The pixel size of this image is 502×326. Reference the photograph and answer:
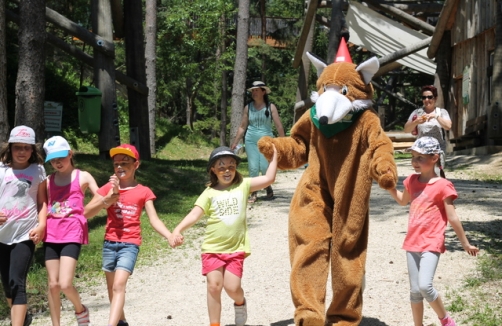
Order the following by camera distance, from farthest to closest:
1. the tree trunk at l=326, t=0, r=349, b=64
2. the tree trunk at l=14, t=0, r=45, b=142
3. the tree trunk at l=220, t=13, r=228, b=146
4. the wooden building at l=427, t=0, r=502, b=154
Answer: the tree trunk at l=220, t=13, r=228, b=146 < the tree trunk at l=326, t=0, r=349, b=64 < the wooden building at l=427, t=0, r=502, b=154 < the tree trunk at l=14, t=0, r=45, b=142

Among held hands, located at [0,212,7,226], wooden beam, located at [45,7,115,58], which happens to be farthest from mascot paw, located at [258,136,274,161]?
wooden beam, located at [45,7,115,58]

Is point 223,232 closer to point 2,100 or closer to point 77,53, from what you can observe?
point 2,100

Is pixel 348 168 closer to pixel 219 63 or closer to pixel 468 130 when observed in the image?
pixel 468 130

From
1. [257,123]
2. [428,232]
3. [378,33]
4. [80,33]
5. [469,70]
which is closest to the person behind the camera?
[428,232]

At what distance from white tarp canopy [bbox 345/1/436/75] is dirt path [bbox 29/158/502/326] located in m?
11.6

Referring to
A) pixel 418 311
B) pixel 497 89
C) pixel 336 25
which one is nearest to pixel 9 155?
pixel 418 311

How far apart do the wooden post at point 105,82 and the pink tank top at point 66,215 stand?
29.7 ft

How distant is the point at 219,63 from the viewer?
32.1 metres

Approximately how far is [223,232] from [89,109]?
9.43 m

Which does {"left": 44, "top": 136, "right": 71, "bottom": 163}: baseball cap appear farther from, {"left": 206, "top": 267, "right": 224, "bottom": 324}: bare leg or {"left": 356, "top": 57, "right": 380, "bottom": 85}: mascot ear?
{"left": 356, "top": 57, "right": 380, "bottom": 85}: mascot ear

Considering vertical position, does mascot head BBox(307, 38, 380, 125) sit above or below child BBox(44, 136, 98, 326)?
above

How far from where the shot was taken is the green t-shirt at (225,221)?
19.2ft

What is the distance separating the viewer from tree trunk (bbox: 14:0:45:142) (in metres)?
9.93

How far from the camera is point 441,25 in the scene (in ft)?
65.7
